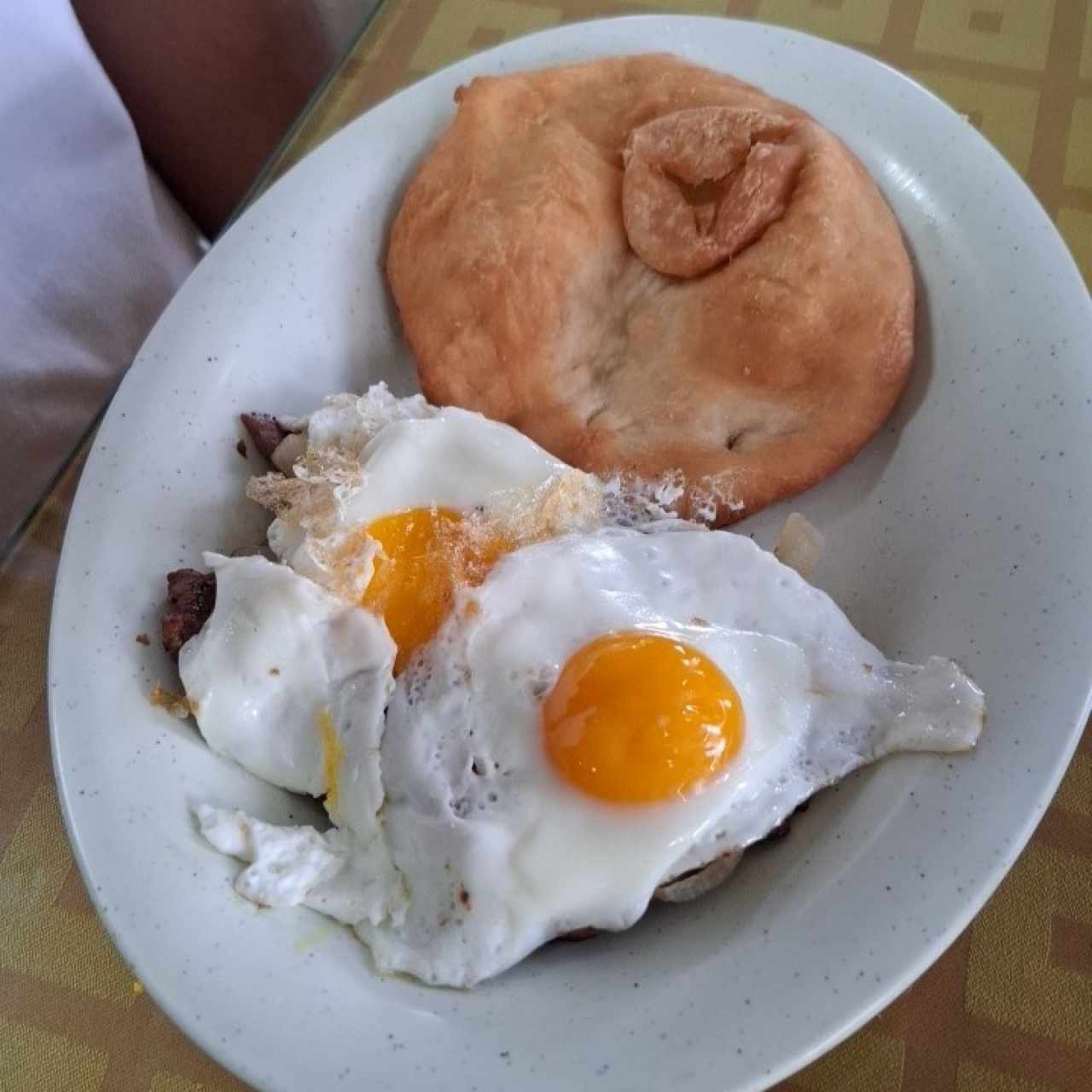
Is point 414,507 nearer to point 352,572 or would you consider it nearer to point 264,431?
point 352,572

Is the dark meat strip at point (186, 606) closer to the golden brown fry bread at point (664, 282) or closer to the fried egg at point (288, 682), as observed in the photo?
the fried egg at point (288, 682)

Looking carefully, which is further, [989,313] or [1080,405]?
[989,313]

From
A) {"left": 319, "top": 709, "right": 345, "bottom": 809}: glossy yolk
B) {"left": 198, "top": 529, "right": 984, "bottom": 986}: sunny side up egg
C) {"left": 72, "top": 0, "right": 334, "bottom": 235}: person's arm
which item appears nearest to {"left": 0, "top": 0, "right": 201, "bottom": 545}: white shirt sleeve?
{"left": 72, "top": 0, "right": 334, "bottom": 235}: person's arm

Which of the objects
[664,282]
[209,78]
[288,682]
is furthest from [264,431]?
[209,78]

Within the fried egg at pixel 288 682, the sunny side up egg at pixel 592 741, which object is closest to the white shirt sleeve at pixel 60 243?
the fried egg at pixel 288 682

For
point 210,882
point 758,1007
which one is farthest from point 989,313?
point 210,882

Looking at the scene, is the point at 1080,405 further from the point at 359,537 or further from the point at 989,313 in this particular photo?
the point at 359,537
